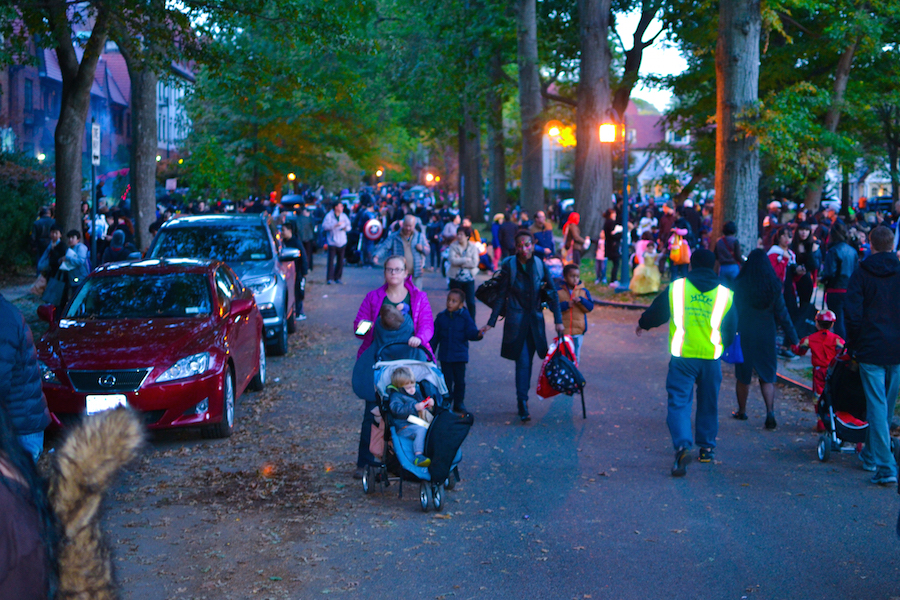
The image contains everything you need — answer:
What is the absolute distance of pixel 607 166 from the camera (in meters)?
27.0

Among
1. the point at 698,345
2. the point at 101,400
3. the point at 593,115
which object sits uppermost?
the point at 593,115

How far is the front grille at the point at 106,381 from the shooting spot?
8320mm

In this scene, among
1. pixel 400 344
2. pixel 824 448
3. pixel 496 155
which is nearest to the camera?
pixel 400 344

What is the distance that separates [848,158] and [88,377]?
77.6ft

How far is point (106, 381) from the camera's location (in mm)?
8344

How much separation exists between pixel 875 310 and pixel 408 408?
11.7 feet

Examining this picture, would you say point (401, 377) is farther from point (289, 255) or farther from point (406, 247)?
point (406, 247)

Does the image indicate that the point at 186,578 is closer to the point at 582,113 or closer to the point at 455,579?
the point at 455,579

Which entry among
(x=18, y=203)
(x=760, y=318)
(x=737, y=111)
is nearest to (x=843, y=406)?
(x=760, y=318)

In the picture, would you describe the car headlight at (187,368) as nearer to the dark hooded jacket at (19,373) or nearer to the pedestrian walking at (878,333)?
the dark hooded jacket at (19,373)

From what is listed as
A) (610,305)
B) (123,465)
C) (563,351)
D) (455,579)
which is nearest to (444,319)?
(563,351)

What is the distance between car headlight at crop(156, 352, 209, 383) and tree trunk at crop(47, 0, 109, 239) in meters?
8.82

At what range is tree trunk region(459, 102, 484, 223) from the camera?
48.7 m

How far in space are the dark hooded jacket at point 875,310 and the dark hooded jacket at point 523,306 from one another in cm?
314
